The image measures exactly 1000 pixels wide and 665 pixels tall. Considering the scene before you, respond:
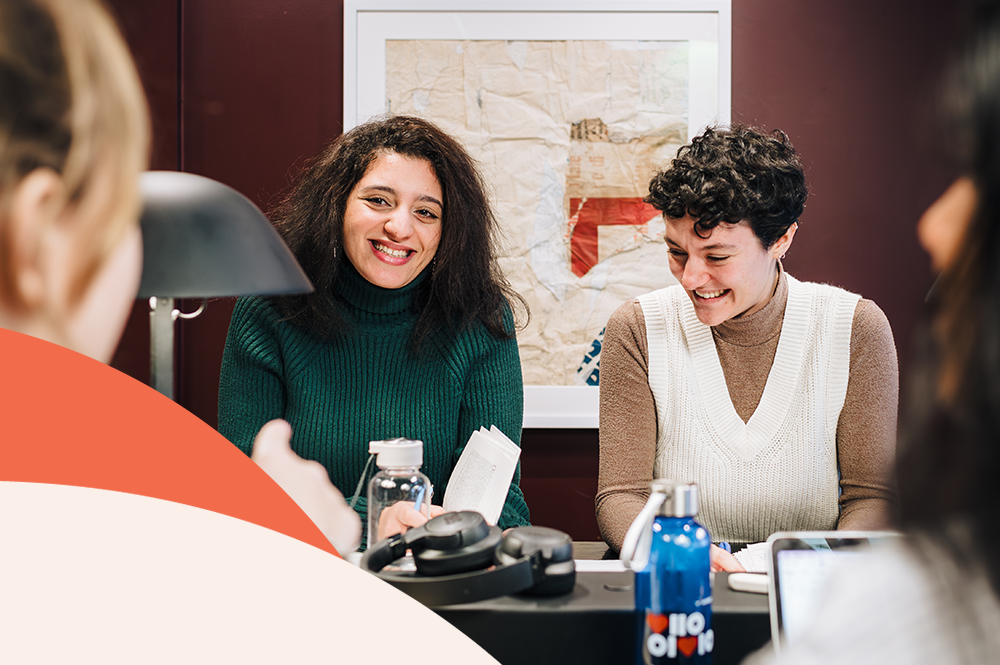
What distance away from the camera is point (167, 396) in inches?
30.0

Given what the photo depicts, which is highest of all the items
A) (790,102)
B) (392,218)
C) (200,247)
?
(790,102)

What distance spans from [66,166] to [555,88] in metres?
1.91

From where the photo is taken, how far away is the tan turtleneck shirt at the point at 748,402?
135cm

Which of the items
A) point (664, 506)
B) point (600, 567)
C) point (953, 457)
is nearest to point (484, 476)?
point (600, 567)

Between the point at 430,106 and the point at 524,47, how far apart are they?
350mm

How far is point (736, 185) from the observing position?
1369 mm

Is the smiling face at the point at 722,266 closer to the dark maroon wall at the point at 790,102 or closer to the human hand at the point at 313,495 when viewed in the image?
the human hand at the point at 313,495

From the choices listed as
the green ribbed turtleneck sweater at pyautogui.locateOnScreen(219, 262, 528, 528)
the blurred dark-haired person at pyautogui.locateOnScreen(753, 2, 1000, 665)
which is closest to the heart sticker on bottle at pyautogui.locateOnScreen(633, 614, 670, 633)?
the blurred dark-haired person at pyautogui.locateOnScreen(753, 2, 1000, 665)

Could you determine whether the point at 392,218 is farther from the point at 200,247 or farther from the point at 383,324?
the point at 200,247

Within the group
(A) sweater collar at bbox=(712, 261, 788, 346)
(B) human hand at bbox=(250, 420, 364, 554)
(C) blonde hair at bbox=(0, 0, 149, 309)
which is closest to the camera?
(C) blonde hair at bbox=(0, 0, 149, 309)

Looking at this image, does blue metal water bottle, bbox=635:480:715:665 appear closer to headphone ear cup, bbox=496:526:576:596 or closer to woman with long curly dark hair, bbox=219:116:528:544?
headphone ear cup, bbox=496:526:576:596

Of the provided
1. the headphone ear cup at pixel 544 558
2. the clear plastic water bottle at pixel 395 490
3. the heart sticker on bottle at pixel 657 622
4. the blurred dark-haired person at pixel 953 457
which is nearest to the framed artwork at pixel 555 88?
the clear plastic water bottle at pixel 395 490

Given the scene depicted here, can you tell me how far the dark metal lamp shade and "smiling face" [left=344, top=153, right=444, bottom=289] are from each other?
2.63 ft

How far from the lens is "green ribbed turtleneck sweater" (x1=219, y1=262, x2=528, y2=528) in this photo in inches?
56.5
